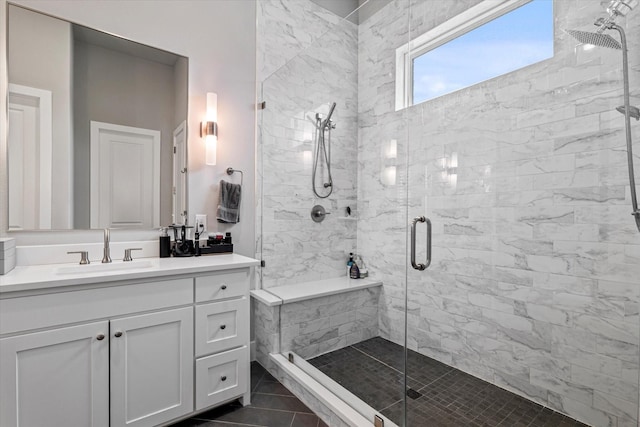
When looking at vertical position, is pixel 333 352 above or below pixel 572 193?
below

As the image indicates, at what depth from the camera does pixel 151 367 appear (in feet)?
5.01

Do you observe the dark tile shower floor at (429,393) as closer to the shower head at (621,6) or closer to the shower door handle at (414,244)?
the shower door handle at (414,244)

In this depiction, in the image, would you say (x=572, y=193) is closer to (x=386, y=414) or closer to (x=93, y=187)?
(x=386, y=414)

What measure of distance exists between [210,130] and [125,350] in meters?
1.37

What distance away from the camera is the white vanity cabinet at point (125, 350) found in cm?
126

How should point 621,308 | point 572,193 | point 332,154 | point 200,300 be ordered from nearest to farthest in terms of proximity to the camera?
point 621,308, point 572,193, point 200,300, point 332,154

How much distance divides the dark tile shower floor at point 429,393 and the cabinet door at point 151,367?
2.69 feet

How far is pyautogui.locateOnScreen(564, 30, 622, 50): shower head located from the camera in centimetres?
135

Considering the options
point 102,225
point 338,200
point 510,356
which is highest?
point 338,200

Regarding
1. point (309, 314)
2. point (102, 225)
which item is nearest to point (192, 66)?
point (102, 225)

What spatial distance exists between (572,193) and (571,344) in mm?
725

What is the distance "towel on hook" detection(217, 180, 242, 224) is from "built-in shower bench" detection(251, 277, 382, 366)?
57 cm

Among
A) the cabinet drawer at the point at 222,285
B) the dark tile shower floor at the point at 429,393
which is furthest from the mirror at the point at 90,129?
the dark tile shower floor at the point at 429,393

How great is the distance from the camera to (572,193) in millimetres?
1512
